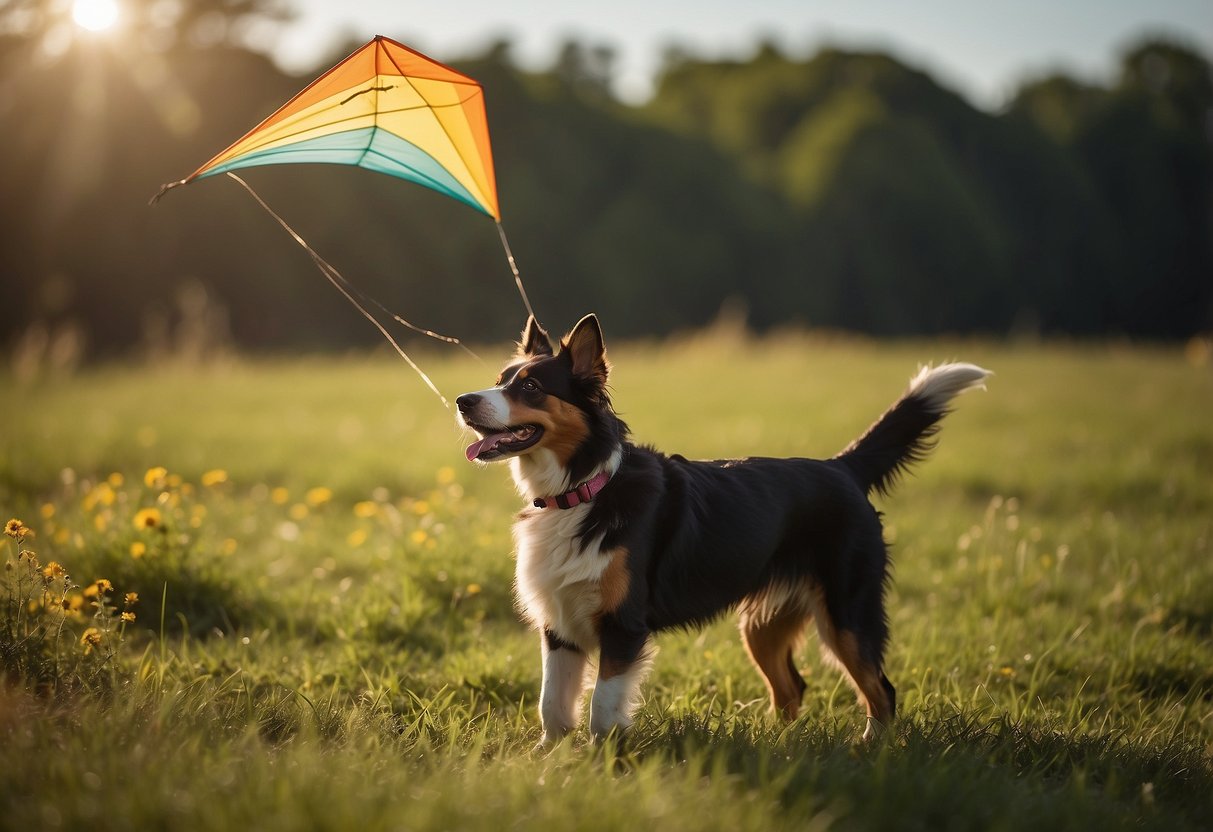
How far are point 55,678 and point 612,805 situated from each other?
6.88ft

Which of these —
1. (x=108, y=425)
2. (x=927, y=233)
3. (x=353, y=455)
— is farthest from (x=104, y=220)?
(x=927, y=233)

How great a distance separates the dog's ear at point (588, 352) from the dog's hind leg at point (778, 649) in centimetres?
127

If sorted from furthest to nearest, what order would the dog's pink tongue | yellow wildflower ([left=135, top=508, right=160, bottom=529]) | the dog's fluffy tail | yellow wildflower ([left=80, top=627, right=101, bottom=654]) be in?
yellow wildflower ([left=135, top=508, right=160, bottom=529]) < the dog's fluffy tail < the dog's pink tongue < yellow wildflower ([left=80, top=627, right=101, bottom=654])

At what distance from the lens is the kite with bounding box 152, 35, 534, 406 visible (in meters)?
3.96

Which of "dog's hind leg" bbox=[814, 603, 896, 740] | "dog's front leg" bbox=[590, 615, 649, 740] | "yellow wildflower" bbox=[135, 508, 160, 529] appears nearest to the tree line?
"yellow wildflower" bbox=[135, 508, 160, 529]

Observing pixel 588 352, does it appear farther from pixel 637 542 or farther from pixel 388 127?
pixel 388 127

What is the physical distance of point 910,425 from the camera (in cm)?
438

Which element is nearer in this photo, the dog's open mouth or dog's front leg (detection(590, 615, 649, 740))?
dog's front leg (detection(590, 615, 649, 740))

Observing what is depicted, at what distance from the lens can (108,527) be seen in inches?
199

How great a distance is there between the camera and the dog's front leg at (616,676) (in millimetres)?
3486

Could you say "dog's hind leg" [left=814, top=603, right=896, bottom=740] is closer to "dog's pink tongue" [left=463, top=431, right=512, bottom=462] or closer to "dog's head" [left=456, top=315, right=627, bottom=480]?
"dog's head" [left=456, top=315, right=627, bottom=480]

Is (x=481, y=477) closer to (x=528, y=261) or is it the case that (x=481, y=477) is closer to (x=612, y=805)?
(x=612, y=805)

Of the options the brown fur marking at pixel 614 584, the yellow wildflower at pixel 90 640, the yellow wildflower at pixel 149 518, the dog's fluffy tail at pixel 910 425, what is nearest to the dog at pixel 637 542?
the brown fur marking at pixel 614 584

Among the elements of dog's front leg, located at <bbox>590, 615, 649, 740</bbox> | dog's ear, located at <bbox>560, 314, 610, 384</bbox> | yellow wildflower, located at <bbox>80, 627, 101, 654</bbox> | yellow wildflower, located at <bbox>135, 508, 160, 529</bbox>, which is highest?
dog's ear, located at <bbox>560, 314, 610, 384</bbox>
